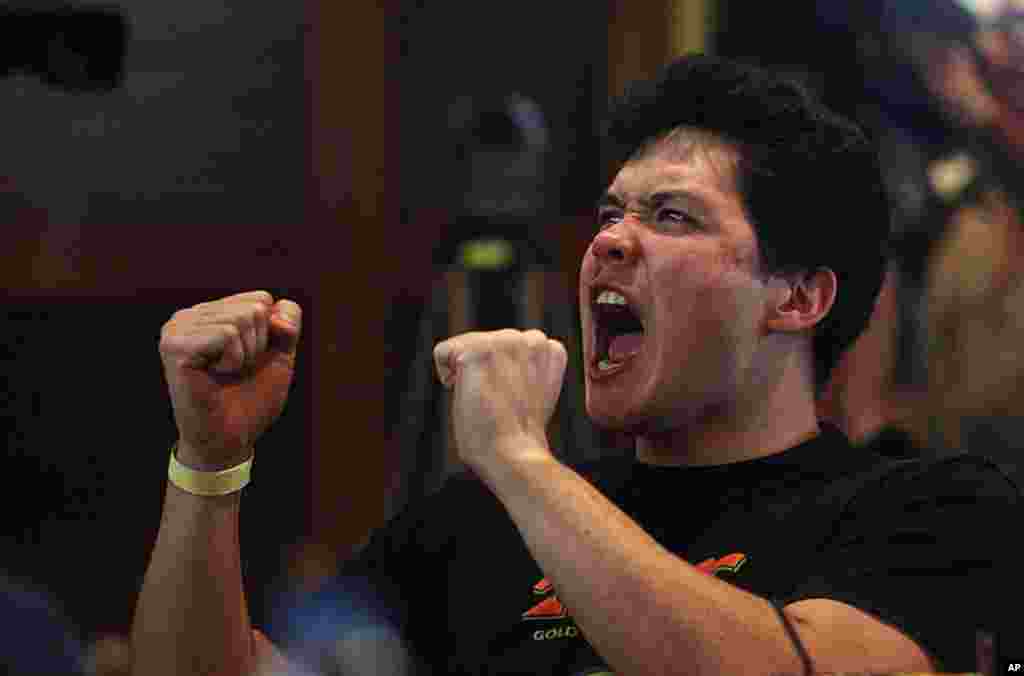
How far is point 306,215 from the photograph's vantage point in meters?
2.91

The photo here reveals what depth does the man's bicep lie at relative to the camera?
1.07m

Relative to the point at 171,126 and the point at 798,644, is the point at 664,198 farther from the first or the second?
the point at 171,126

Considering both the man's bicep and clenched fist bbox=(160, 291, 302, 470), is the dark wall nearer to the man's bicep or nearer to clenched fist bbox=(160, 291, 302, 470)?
clenched fist bbox=(160, 291, 302, 470)

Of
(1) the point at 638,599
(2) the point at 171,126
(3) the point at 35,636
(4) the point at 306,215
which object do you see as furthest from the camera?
(4) the point at 306,215

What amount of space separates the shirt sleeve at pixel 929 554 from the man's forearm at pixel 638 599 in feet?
0.38

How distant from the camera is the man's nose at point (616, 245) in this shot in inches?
55.6

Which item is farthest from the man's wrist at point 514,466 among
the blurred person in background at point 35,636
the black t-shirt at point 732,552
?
the blurred person in background at point 35,636

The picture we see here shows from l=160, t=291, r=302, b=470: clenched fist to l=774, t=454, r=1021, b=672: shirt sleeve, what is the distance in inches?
20.5

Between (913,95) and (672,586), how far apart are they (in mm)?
2242

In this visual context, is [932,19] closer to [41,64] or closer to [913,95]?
[913,95]

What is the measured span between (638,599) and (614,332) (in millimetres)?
504

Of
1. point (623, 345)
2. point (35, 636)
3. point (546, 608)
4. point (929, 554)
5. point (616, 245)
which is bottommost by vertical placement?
point (35, 636)

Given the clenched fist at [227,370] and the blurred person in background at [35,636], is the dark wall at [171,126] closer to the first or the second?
the blurred person in background at [35,636]

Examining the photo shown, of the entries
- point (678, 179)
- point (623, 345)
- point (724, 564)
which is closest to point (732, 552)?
point (724, 564)
